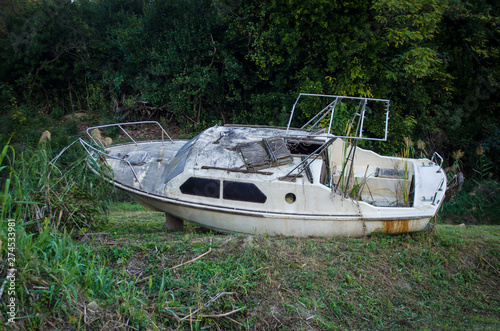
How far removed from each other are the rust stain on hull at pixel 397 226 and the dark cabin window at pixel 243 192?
2428 millimetres

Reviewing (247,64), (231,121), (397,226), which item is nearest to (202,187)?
(397,226)

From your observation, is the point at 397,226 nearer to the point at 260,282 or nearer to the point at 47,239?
the point at 260,282

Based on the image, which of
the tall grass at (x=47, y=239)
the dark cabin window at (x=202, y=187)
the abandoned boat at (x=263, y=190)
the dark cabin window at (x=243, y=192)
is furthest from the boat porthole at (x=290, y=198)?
the tall grass at (x=47, y=239)

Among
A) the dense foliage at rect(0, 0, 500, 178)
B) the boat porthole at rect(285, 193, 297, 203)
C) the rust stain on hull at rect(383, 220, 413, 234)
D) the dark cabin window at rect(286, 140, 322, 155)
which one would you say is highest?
the dense foliage at rect(0, 0, 500, 178)

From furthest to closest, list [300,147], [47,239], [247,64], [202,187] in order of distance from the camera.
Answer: [247,64], [300,147], [202,187], [47,239]

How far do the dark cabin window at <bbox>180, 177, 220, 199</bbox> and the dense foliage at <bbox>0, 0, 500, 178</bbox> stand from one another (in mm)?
6714

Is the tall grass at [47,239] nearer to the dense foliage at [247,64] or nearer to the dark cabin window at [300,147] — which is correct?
the dark cabin window at [300,147]

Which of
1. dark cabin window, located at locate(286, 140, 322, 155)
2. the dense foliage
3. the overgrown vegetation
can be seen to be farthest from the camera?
the dense foliage

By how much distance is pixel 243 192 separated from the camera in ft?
25.1

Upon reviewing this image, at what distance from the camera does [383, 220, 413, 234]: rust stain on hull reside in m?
7.76

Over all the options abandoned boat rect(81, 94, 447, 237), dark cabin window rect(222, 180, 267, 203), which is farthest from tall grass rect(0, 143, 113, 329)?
dark cabin window rect(222, 180, 267, 203)

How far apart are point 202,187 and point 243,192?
0.80 m

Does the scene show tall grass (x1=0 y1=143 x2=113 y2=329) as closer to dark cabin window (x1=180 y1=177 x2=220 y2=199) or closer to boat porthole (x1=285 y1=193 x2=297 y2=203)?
dark cabin window (x1=180 y1=177 x2=220 y2=199)

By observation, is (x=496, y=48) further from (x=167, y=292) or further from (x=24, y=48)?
(x=24, y=48)
